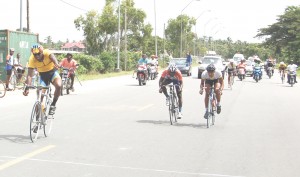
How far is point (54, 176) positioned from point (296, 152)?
4340mm

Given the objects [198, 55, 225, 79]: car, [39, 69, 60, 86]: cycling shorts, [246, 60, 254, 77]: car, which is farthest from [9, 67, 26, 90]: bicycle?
[246, 60, 254, 77]: car

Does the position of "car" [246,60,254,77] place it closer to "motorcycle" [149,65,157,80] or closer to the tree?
"motorcycle" [149,65,157,80]

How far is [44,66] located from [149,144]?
2.56 meters

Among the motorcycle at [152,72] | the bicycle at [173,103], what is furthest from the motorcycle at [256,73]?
the bicycle at [173,103]

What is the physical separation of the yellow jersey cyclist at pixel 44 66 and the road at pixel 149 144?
1024 mm

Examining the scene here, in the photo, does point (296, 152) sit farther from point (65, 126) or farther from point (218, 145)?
point (65, 126)

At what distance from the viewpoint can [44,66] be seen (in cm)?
954

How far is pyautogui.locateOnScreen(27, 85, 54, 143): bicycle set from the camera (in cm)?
889

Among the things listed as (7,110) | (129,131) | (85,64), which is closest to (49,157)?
(129,131)

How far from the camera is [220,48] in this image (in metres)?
170

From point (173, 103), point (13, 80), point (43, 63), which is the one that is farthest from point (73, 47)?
point (43, 63)

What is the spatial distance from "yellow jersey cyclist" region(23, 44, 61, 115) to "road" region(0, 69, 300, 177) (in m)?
1.02

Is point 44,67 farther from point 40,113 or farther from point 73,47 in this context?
point 73,47

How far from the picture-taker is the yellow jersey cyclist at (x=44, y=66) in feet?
30.5
